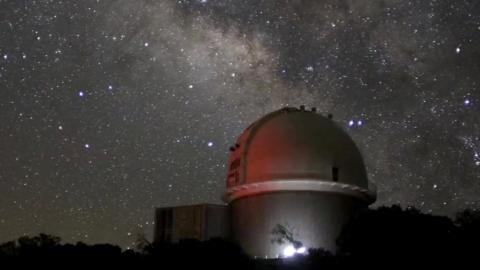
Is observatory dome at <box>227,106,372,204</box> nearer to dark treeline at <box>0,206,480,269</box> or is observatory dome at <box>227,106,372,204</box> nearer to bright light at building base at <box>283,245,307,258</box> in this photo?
bright light at building base at <box>283,245,307,258</box>

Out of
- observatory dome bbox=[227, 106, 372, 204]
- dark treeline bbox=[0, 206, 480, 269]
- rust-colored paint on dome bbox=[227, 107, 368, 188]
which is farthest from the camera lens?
rust-colored paint on dome bbox=[227, 107, 368, 188]

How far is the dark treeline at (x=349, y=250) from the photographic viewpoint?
79.1 ft

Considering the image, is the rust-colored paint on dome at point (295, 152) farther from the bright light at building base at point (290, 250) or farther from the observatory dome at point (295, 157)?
the bright light at building base at point (290, 250)

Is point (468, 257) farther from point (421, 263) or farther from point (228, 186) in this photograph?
point (228, 186)

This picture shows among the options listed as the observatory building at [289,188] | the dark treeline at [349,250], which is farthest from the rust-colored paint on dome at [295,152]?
the dark treeline at [349,250]

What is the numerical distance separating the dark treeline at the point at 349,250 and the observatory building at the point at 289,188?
1730mm

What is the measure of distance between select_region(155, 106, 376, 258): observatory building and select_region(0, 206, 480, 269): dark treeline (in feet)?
5.68

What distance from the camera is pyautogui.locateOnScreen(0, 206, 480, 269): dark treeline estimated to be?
79.1 feet

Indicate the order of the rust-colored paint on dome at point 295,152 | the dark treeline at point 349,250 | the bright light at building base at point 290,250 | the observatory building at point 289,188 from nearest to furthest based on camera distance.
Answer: the dark treeline at point 349,250
the bright light at building base at point 290,250
the observatory building at point 289,188
the rust-colored paint on dome at point 295,152

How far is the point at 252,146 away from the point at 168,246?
6388 millimetres

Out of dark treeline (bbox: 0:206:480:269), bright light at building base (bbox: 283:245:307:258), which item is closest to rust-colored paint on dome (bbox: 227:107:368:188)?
bright light at building base (bbox: 283:245:307:258)

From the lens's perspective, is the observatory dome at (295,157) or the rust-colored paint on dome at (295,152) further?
the rust-colored paint on dome at (295,152)

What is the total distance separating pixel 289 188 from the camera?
1217 inches

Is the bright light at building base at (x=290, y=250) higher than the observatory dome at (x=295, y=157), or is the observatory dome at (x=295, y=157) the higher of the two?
the observatory dome at (x=295, y=157)
